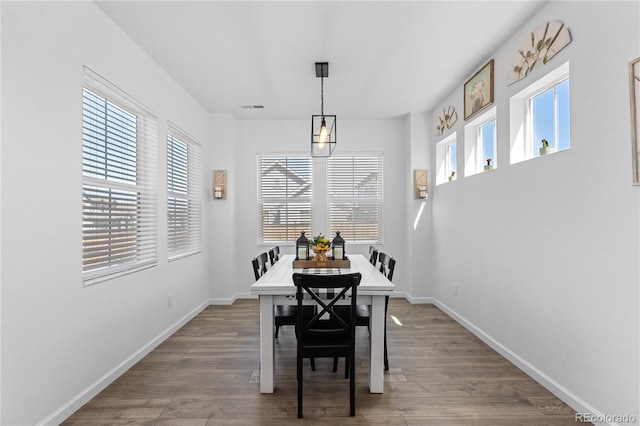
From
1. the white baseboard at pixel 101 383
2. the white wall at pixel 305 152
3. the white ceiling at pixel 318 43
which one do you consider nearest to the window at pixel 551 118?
the white ceiling at pixel 318 43

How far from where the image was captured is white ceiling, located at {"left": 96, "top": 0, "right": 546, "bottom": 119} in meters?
2.47

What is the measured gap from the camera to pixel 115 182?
272cm

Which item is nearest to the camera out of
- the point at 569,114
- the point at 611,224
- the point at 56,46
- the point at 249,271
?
the point at 611,224

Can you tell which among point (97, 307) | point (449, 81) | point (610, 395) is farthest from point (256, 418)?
point (449, 81)

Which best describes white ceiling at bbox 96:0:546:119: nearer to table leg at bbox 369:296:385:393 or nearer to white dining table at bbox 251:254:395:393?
white dining table at bbox 251:254:395:393

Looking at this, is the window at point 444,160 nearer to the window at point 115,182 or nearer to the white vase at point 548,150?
the white vase at point 548,150

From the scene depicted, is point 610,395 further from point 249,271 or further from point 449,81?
point 249,271

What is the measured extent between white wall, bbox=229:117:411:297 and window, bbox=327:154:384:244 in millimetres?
122

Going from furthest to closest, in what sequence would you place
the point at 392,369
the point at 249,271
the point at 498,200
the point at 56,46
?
the point at 249,271, the point at 498,200, the point at 392,369, the point at 56,46

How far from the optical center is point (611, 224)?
191cm

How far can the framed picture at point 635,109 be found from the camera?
1.73 meters

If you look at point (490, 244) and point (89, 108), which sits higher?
point (89, 108)

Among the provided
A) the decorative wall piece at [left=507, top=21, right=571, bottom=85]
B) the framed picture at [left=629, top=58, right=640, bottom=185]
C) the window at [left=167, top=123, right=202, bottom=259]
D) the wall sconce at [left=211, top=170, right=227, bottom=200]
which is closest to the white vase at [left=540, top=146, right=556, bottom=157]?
the decorative wall piece at [left=507, top=21, right=571, bottom=85]

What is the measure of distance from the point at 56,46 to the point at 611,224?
3565 millimetres
